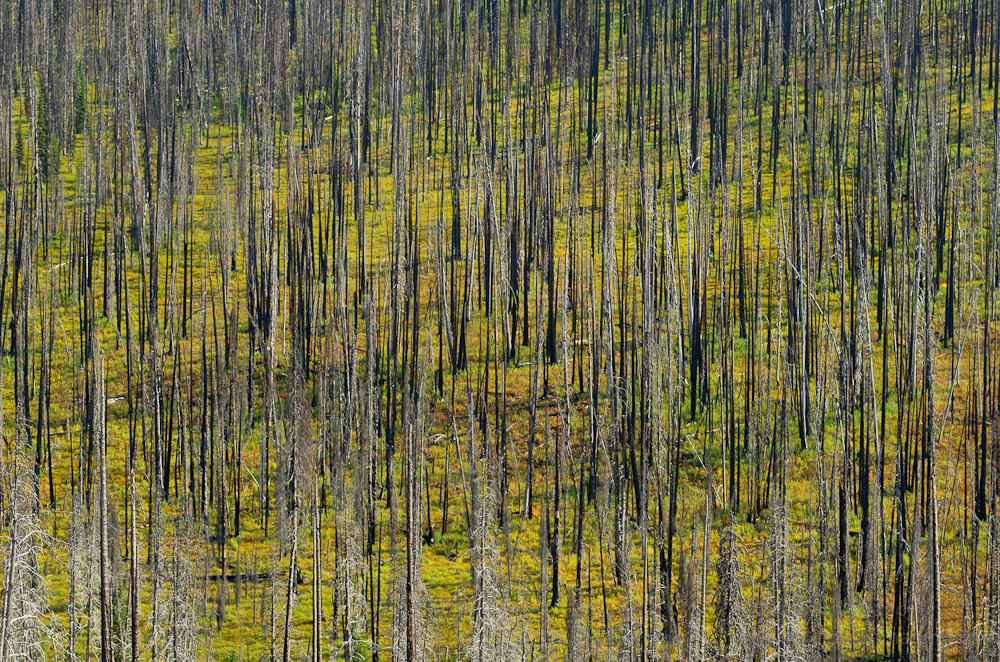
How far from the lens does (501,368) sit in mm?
32562

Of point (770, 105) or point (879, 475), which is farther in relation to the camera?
point (770, 105)

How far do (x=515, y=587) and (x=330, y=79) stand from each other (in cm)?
3452

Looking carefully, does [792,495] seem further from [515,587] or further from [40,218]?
[40,218]

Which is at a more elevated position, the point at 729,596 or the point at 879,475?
the point at 879,475

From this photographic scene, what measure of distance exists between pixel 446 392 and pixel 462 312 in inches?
94.8

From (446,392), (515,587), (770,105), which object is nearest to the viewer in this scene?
(515,587)

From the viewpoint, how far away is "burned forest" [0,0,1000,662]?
21625mm

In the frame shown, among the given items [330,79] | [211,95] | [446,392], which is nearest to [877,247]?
[446,392]

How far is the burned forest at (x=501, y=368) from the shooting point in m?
21.6

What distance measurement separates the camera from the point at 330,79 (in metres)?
52.5

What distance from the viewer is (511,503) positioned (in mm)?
27328

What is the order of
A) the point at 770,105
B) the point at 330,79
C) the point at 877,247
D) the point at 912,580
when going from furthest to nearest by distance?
the point at 330,79 < the point at 770,105 < the point at 877,247 < the point at 912,580

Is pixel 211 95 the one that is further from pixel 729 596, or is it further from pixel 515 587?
pixel 729 596

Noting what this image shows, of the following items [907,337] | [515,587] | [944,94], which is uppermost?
[944,94]
